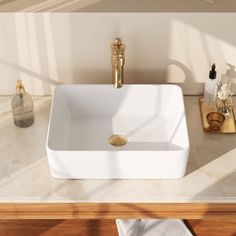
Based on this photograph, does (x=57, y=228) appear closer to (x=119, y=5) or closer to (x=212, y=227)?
(x=212, y=227)

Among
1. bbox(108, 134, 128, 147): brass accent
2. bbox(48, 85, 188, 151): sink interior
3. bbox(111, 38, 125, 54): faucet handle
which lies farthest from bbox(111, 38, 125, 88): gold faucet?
bbox(108, 134, 128, 147): brass accent

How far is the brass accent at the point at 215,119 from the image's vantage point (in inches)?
71.6

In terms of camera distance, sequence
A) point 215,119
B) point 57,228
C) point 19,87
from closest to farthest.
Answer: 1. point 19,87
2. point 215,119
3. point 57,228

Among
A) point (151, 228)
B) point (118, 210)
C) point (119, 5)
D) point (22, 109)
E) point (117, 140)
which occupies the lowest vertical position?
point (151, 228)

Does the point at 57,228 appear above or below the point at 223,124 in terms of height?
below

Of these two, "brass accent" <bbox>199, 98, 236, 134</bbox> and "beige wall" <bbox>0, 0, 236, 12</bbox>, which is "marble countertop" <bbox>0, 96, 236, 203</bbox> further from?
"beige wall" <bbox>0, 0, 236, 12</bbox>

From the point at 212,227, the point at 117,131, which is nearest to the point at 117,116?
the point at 117,131

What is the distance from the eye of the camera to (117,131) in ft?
6.11

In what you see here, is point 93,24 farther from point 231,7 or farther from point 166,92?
point 231,7

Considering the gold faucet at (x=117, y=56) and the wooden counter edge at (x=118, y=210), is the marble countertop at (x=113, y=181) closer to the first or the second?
the wooden counter edge at (x=118, y=210)

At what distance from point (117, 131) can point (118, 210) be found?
34 cm

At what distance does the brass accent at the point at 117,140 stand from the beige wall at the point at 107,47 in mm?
240

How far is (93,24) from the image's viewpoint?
176 centimetres

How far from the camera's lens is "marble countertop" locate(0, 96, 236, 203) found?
1622 millimetres
